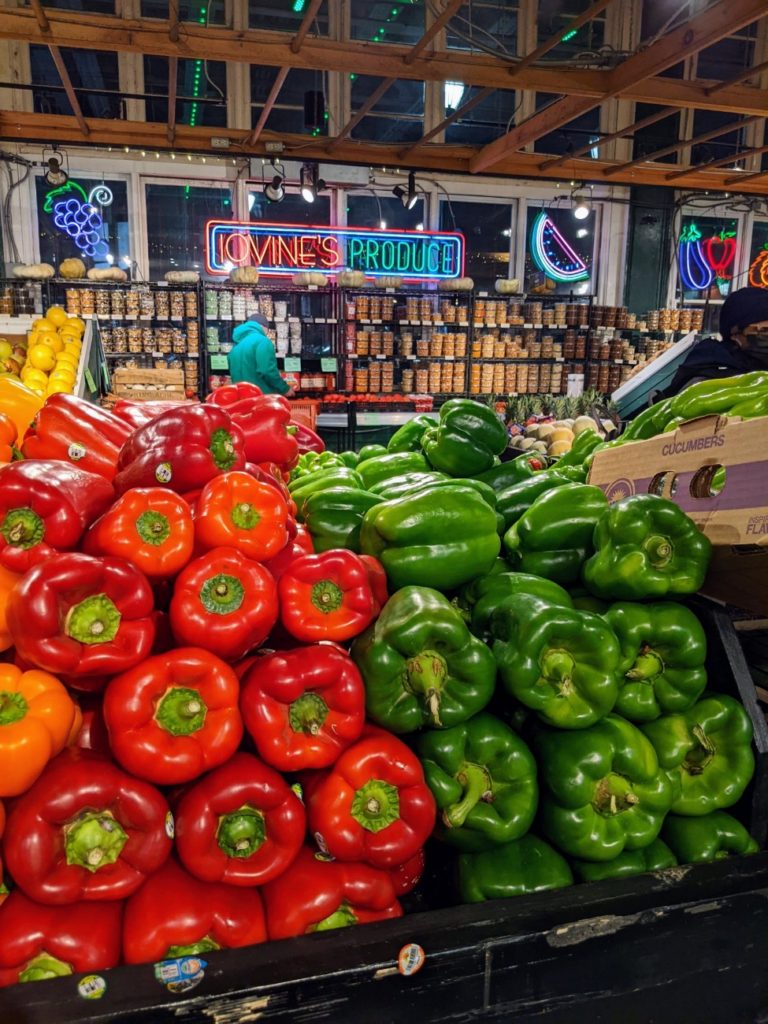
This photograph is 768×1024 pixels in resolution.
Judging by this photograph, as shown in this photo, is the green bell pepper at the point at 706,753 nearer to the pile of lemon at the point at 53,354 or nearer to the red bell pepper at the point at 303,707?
the red bell pepper at the point at 303,707

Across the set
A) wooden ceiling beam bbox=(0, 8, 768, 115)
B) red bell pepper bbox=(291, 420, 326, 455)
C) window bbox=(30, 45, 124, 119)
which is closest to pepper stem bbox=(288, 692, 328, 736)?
red bell pepper bbox=(291, 420, 326, 455)

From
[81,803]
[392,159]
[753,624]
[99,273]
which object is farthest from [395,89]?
[81,803]

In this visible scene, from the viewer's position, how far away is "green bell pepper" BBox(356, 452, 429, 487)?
229 centimetres

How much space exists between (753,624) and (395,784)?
3.85ft

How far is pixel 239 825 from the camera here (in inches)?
44.3

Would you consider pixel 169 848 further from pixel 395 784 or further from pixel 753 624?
pixel 753 624

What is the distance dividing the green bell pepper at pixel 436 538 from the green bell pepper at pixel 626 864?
589mm

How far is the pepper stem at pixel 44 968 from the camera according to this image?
3.41ft

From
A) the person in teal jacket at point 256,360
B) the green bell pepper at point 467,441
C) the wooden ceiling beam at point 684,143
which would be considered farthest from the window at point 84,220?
the green bell pepper at point 467,441

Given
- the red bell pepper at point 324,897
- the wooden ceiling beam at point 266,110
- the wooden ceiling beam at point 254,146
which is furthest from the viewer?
the wooden ceiling beam at point 254,146

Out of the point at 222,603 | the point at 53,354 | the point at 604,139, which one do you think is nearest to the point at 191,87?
the point at 604,139

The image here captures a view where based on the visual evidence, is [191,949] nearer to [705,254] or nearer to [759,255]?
[705,254]

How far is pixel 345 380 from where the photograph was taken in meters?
9.90

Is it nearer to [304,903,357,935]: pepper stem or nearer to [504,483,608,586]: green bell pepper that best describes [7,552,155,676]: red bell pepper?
[304,903,357,935]: pepper stem
